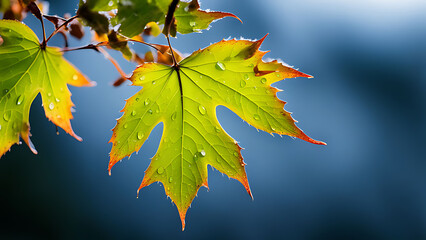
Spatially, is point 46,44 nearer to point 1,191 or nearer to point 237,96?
point 237,96

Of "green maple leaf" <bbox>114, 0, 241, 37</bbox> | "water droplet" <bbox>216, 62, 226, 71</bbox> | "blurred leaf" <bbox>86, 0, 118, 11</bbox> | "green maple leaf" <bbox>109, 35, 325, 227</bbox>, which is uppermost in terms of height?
"blurred leaf" <bbox>86, 0, 118, 11</bbox>

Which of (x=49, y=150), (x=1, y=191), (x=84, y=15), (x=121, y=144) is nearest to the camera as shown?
(x=84, y=15)

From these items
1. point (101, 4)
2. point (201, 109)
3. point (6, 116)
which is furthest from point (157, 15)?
point (6, 116)

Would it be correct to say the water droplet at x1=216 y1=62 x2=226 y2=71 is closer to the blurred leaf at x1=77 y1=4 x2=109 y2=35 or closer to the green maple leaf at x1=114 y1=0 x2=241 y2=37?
the green maple leaf at x1=114 y1=0 x2=241 y2=37

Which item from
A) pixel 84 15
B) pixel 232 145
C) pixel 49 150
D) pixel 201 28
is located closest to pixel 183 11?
pixel 201 28

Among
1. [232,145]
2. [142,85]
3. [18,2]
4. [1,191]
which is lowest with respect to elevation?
[232,145]

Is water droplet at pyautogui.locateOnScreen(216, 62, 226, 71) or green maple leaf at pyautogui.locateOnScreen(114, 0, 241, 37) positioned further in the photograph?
water droplet at pyautogui.locateOnScreen(216, 62, 226, 71)

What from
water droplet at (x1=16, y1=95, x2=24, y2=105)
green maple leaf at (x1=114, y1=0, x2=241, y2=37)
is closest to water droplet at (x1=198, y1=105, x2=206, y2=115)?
green maple leaf at (x1=114, y1=0, x2=241, y2=37)
